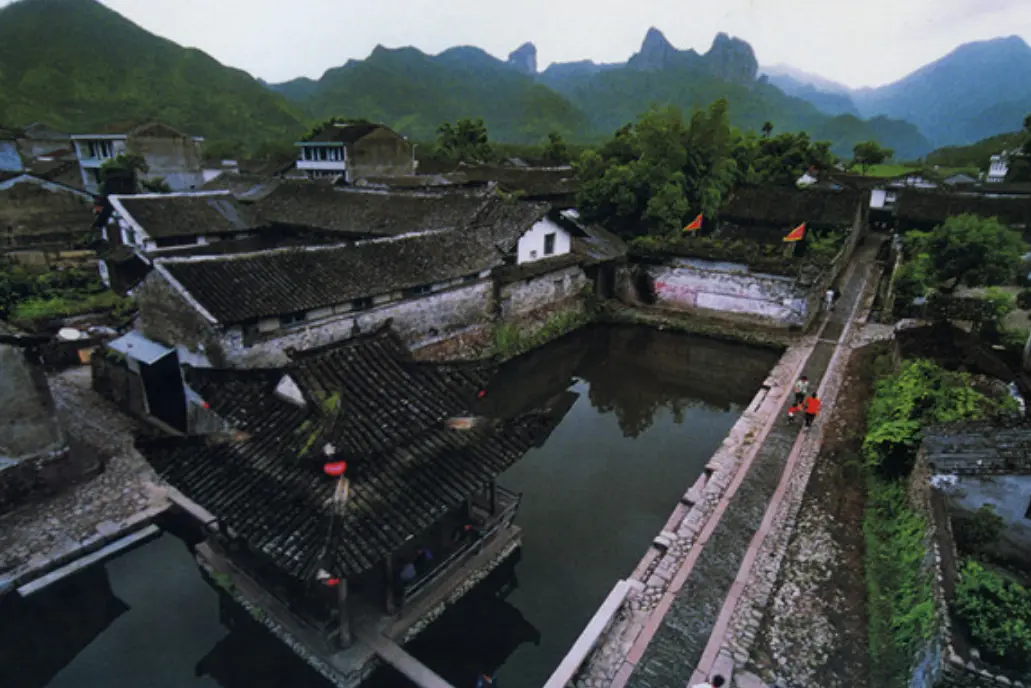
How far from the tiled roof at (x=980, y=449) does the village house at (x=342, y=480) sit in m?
7.61

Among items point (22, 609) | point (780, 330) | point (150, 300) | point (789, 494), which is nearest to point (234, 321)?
point (150, 300)

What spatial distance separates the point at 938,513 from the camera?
→ 9.59 meters

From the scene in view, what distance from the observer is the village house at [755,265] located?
83.5 feet

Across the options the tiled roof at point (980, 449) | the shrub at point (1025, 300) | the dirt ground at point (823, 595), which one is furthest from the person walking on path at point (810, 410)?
the shrub at point (1025, 300)

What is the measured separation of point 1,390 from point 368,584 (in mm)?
10196

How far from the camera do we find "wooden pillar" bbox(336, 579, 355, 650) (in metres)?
8.84

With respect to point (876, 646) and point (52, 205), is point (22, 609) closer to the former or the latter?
point (876, 646)

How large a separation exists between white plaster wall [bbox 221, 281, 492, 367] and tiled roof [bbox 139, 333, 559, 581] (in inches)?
245

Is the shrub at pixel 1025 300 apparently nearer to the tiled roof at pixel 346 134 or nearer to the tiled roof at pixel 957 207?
the tiled roof at pixel 957 207

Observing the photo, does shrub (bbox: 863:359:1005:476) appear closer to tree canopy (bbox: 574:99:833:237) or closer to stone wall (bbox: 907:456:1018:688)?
stone wall (bbox: 907:456:1018:688)

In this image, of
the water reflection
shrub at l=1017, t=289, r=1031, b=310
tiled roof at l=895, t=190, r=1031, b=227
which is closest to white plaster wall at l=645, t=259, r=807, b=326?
the water reflection

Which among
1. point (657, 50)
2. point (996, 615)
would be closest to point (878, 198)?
point (996, 615)

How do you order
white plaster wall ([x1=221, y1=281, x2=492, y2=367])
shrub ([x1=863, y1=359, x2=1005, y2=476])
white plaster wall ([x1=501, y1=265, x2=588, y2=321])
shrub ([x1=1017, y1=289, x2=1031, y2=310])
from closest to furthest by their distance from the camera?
shrub ([x1=863, y1=359, x2=1005, y2=476]), white plaster wall ([x1=221, y1=281, x2=492, y2=367]), shrub ([x1=1017, y1=289, x2=1031, y2=310]), white plaster wall ([x1=501, y1=265, x2=588, y2=321])

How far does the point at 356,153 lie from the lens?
49.0m
